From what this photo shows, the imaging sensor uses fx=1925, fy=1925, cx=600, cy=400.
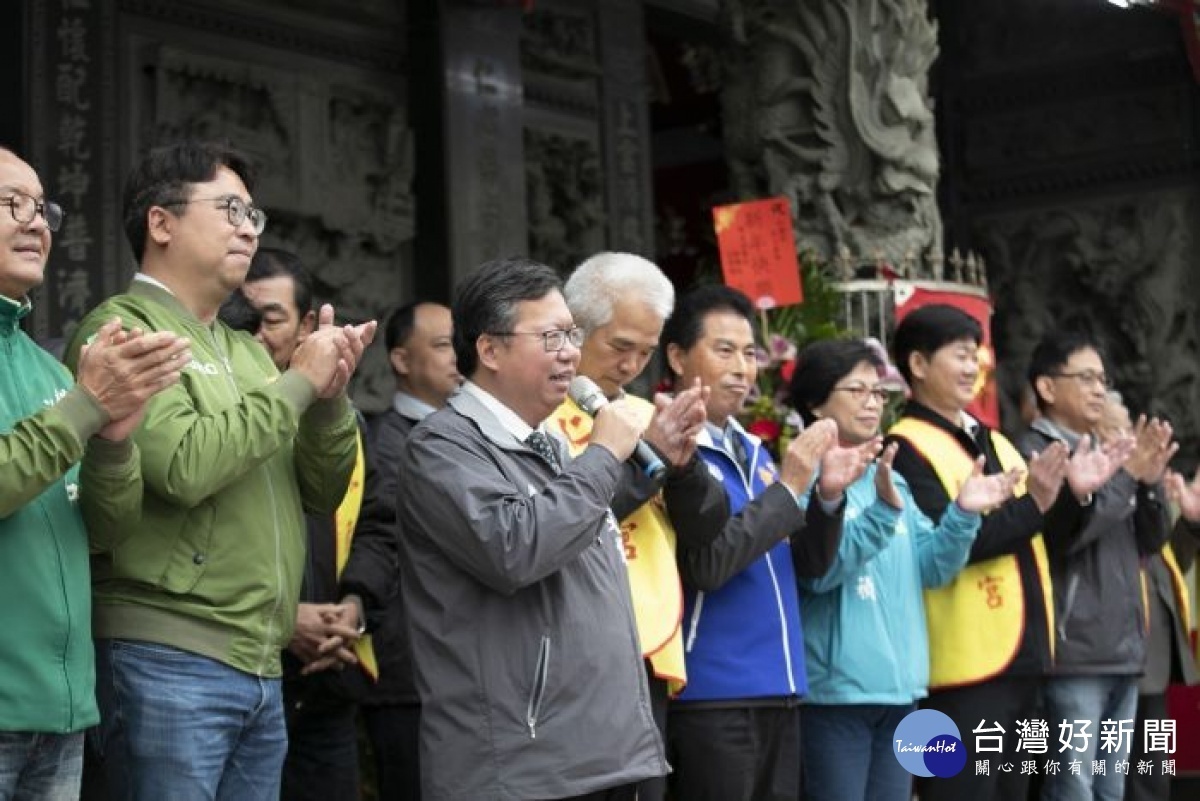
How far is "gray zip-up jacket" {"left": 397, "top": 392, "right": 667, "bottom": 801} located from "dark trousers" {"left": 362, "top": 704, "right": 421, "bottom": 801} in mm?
1308

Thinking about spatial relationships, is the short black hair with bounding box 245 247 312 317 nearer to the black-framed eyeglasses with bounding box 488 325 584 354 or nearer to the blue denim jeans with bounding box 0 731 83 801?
the black-framed eyeglasses with bounding box 488 325 584 354

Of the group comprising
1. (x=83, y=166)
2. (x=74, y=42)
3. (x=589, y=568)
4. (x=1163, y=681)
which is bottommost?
(x=1163, y=681)

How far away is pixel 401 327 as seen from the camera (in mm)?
5324

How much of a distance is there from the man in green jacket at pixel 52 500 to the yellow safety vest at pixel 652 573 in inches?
48.0

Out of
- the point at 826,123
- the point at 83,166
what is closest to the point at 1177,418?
the point at 826,123

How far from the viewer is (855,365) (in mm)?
5141

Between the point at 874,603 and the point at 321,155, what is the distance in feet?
10.2

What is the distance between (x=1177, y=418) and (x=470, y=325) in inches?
257

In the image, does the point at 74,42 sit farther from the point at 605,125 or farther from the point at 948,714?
the point at 948,714

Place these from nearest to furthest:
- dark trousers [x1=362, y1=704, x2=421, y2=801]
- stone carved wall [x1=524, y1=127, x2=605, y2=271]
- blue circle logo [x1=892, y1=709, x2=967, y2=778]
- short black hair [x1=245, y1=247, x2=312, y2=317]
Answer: short black hair [x1=245, y1=247, x2=312, y2=317] → dark trousers [x1=362, y1=704, x2=421, y2=801] → blue circle logo [x1=892, y1=709, x2=967, y2=778] → stone carved wall [x1=524, y1=127, x2=605, y2=271]

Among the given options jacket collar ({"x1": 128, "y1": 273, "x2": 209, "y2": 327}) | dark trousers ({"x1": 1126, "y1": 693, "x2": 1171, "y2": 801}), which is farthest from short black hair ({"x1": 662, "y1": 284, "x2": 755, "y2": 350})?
dark trousers ({"x1": 1126, "y1": 693, "x2": 1171, "y2": 801})

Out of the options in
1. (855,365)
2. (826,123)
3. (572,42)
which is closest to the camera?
(855,365)

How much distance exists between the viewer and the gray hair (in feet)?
14.4

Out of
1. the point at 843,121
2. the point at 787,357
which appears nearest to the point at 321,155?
the point at 787,357
